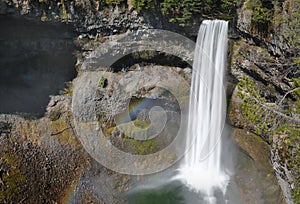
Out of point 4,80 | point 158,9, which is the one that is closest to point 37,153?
point 4,80

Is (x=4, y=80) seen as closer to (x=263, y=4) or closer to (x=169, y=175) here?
(x=169, y=175)

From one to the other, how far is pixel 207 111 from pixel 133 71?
16.2 ft

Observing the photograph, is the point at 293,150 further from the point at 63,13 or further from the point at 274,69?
the point at 63,13

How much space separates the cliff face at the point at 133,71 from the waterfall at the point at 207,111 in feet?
2.67

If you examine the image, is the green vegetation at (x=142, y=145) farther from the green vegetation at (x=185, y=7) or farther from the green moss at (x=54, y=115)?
the green vegetation at (x=185, y=7)

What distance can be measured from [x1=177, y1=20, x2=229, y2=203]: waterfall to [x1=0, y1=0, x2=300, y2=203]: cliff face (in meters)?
0.81

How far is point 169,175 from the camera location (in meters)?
18.2

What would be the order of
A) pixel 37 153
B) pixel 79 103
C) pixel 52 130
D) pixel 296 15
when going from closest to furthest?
pixel 296 15 < pixel 37 153 < pixel 52 130 < pixel 79 103

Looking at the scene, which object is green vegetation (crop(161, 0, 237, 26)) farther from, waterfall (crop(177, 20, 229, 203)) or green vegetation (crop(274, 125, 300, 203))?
green vegetation (crop(274, 125, 300, 203))

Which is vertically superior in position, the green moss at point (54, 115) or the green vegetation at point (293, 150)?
the green vegetation at point (293, 150)

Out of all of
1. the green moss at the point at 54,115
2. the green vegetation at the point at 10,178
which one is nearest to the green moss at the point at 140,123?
the green moss at the point at 54,115

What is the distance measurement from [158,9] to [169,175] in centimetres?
895

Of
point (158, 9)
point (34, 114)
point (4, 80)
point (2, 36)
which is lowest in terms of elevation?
point (34, 114)

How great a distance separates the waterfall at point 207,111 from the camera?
711 inches
